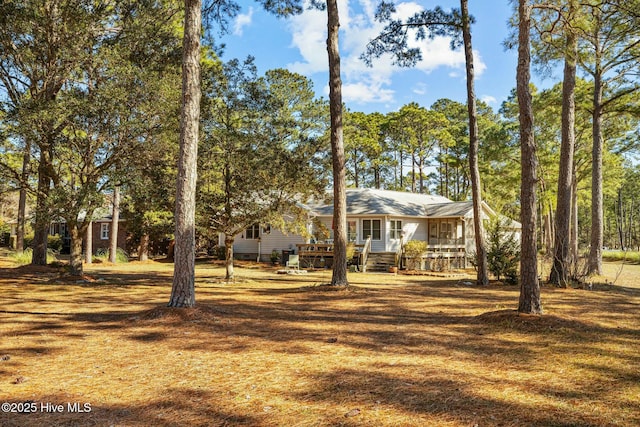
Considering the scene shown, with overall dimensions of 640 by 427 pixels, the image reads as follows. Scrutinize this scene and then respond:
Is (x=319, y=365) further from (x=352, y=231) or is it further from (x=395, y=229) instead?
(x=395, y=229)

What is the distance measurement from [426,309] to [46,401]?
7.53m

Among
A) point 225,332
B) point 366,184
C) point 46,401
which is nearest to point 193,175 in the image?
point 225,332

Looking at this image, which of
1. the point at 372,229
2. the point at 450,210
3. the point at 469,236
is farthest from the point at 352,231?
the point at 469,236

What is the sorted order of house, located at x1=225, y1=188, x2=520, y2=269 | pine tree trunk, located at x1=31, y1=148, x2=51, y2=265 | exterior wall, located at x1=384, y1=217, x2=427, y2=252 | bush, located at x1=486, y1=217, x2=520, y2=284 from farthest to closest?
exterior wall, located at x1=384, y1=217, x2=427, y2=252, house, located at x1=225, y1=188, x2=520, y2=269, bush, located at x1=486, y1=217, x2=520, y2=284, pine tree trunk, located at x1=31, y1=148, x2=51, y2=265

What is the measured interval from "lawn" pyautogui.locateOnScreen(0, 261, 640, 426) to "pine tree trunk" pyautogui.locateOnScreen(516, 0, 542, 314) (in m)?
0.49

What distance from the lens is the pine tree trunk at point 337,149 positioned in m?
13.0

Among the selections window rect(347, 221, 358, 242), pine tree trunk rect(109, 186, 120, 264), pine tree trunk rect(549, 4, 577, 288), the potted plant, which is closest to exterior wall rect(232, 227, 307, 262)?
the potted plant

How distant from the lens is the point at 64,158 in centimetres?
A: 1336

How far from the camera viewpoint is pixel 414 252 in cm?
2356

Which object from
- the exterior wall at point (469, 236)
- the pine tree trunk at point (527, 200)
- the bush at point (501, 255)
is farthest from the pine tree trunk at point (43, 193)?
the exterior wall at point (469, 236)

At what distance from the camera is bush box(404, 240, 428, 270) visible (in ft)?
77.1

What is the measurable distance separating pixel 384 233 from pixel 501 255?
33.4 ft

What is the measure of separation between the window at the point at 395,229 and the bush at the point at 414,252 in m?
2.20

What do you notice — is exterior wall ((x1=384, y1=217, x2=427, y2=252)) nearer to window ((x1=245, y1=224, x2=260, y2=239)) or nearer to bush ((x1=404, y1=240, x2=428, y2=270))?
bush ((x1=404, y1=240, x2=428, y2=270))
